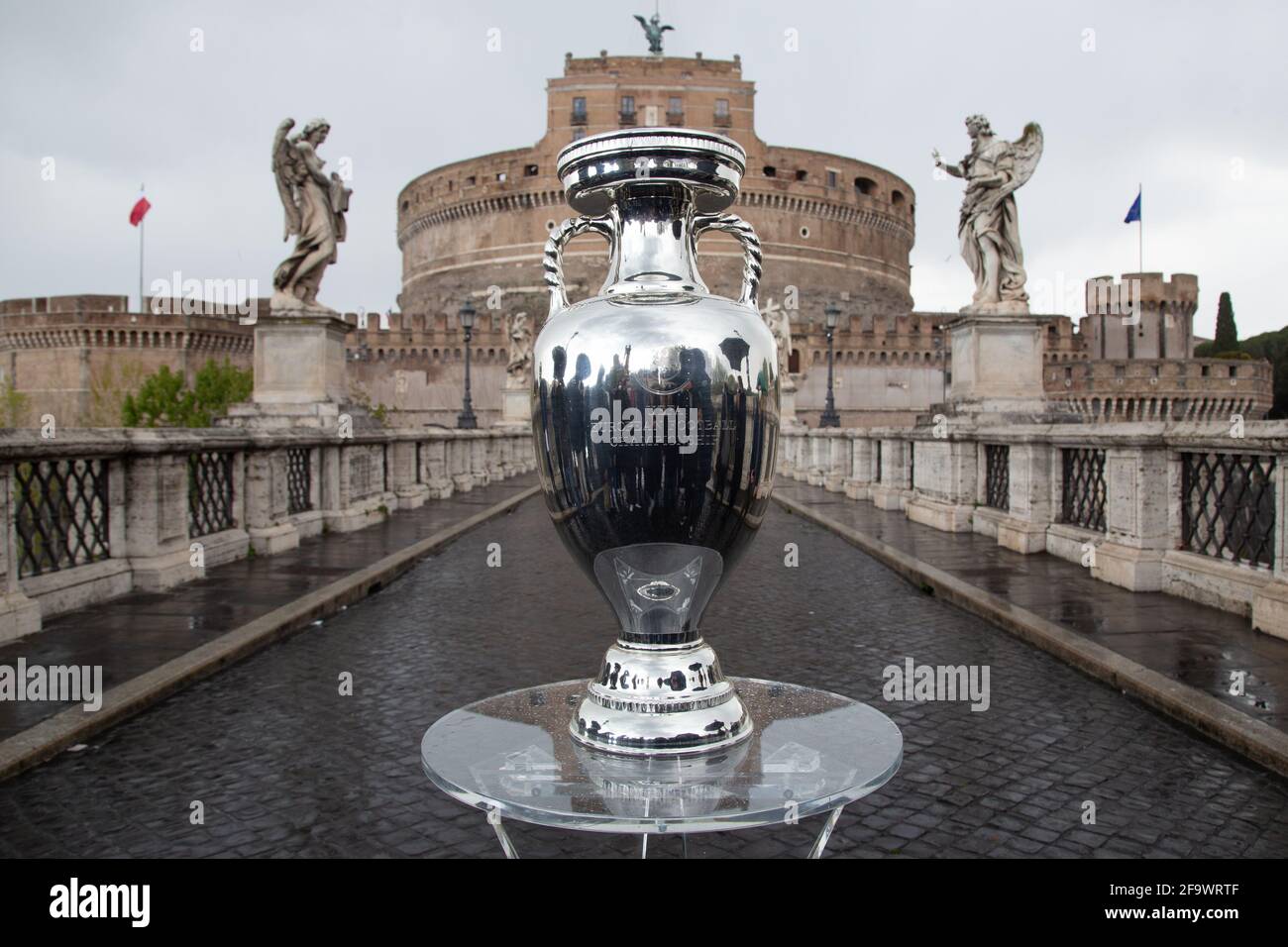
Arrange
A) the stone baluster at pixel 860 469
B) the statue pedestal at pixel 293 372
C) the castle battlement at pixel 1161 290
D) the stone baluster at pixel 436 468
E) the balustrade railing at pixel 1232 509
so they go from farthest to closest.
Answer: the castle battlement at pixel 1161 290
the stone baluster at pixel 860 469
the stone baluster at pixel 436 468
the statue pedestal at pixel 293 372
the balustrade railing at pixel 1232 509

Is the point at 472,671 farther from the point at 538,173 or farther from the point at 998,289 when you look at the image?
the point at 538,173

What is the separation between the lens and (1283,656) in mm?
4941

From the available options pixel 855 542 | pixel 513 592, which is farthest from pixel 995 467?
pixel 513 592

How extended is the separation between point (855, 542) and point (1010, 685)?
570 centimetres

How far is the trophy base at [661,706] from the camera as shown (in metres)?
2.66

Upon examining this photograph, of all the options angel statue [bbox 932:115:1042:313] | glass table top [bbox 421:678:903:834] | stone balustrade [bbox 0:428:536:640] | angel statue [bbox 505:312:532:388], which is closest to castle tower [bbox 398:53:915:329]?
angel statue [bbox 505:312:532:388]

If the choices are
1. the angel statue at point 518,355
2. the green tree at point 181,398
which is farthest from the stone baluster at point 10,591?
the green tree at point 181,398

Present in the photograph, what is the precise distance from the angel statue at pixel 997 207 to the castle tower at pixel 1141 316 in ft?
176

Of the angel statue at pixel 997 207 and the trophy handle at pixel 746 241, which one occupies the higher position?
the angel statue at pixel 997 207

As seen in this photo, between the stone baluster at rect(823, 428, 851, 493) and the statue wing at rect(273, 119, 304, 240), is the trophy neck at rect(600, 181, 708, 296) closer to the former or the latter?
the statue wing at rect(273, 119, 304, 240)

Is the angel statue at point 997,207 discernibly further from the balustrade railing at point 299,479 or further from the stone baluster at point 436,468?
the stone baluster at point 436,468

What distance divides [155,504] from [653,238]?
5.56 meters

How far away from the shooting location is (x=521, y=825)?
3146mm

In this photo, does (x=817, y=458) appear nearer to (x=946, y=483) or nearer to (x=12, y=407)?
(x=946, y=483)
